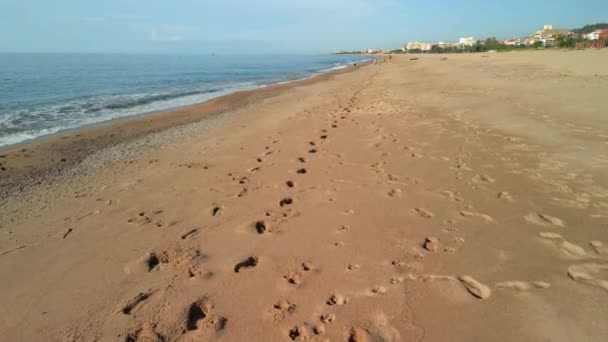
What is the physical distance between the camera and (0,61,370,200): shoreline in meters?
6.34

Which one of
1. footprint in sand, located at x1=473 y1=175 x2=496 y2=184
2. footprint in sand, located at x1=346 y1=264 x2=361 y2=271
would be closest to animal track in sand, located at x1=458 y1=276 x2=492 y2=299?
footprint in sand, located at x1=346 y1=264 x2=361 y2=271

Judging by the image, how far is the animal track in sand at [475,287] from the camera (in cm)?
251

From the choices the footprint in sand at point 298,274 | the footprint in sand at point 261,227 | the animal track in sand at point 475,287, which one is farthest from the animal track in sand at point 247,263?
the animal track in sand at point 475,287

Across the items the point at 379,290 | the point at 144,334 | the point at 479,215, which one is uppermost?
the point at 479,215

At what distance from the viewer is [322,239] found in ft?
11.2

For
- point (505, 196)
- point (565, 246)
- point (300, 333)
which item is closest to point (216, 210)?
point (300, 333)

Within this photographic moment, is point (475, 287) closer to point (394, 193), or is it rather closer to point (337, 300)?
point (337, 300)

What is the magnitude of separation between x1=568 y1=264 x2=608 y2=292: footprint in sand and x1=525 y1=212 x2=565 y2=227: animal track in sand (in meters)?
0.73

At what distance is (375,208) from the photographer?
13.1 ft

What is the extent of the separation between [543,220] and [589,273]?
3.10 feet

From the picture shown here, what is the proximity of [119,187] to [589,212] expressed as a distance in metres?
6.42

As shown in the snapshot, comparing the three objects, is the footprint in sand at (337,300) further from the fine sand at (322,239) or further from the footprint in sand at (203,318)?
the footprint in sand at (203,318)

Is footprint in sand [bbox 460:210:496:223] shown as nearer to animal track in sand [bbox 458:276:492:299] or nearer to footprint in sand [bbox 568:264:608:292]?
footprint in sand [bbox 568:264:608:292]

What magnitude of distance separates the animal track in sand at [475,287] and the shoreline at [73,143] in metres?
6.60
